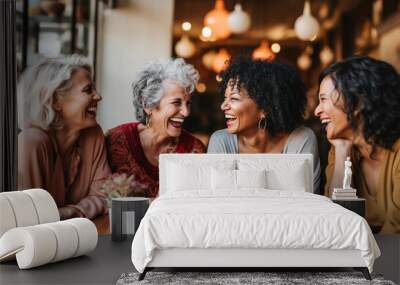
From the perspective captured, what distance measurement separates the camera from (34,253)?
5.32 metres

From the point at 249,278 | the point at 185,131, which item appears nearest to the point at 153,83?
the point at 185,131

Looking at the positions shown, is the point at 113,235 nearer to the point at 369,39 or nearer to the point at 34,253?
the point at 34,253

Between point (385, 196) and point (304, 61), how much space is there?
1.72m

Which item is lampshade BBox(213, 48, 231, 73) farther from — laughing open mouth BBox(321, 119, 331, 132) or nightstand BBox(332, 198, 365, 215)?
nightstand BBox(332, 198, 365, 215)

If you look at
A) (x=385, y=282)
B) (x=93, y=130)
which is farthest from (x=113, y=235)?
(x=385, y=282)

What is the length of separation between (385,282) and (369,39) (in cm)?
329

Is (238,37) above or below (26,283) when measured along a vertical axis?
above

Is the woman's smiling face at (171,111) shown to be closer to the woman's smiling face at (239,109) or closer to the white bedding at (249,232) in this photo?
the woman's smiling face at (239,109)

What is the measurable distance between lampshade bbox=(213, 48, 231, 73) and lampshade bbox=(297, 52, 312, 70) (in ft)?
2.55

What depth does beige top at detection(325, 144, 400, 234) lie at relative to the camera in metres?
7.46

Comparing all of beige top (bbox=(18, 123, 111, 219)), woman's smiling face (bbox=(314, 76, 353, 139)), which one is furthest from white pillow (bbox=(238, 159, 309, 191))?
beige top (bbox=(18, 123, 111, 219))

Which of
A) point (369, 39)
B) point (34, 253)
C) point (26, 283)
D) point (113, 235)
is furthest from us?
point (369, 39)

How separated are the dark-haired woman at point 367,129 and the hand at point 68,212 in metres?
2.78

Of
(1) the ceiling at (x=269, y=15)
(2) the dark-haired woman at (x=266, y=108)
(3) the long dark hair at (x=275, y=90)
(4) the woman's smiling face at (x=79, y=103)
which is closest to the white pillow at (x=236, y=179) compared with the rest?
(2) the dark-haired woman at (x=266, y=108)
